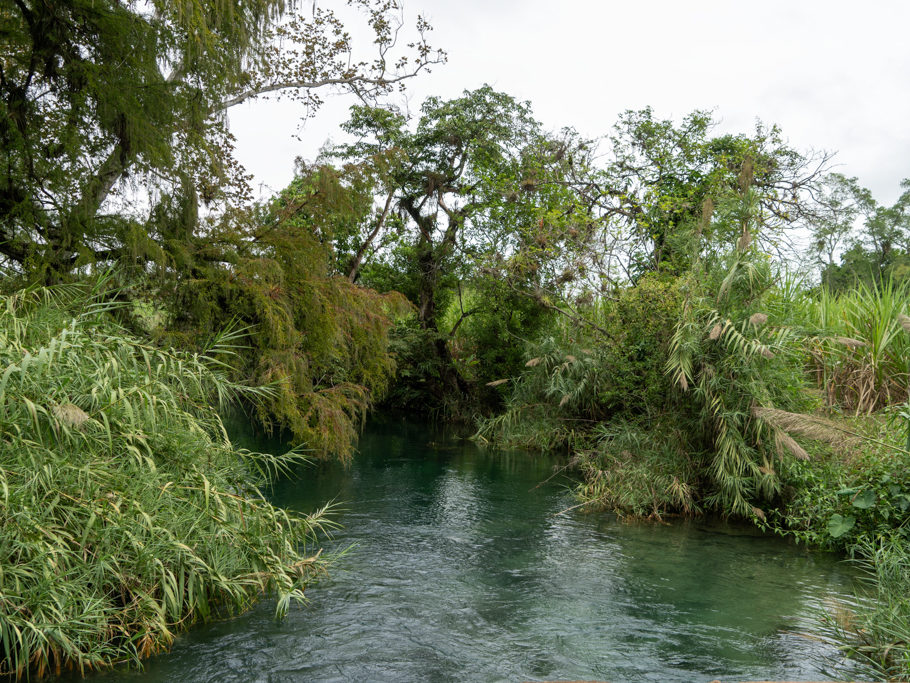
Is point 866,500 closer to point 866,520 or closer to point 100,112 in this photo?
point 866,520

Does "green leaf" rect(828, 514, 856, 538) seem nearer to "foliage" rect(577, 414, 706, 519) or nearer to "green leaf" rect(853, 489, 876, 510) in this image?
"green leaf" rect(853, 489, 876, 510)

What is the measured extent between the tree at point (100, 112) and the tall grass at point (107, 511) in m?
2.69

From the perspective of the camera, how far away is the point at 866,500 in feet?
22.9

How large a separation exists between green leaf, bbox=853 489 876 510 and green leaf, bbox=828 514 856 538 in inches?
12.2

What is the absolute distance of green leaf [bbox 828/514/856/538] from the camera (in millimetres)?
7285

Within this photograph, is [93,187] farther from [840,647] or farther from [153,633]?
[840,647]

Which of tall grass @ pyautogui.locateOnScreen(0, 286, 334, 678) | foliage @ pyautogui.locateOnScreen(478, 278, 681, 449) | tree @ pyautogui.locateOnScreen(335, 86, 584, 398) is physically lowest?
tall grass @ pyautogui.locateOnScreen(0, 286, 334, 678)

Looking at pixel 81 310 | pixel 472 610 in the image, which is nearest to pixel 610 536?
pixel 472 610

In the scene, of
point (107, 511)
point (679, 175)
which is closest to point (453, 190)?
point (679, 175)

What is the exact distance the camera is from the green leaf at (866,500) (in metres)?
6.95

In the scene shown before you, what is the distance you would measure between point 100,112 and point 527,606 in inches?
264

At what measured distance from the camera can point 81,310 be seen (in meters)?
5.84

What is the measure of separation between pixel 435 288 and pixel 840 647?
14758 mm

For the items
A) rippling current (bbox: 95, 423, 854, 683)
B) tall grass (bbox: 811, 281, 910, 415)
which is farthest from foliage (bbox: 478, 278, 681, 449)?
rippling current (bbox: 95, 423, 854, 683)
